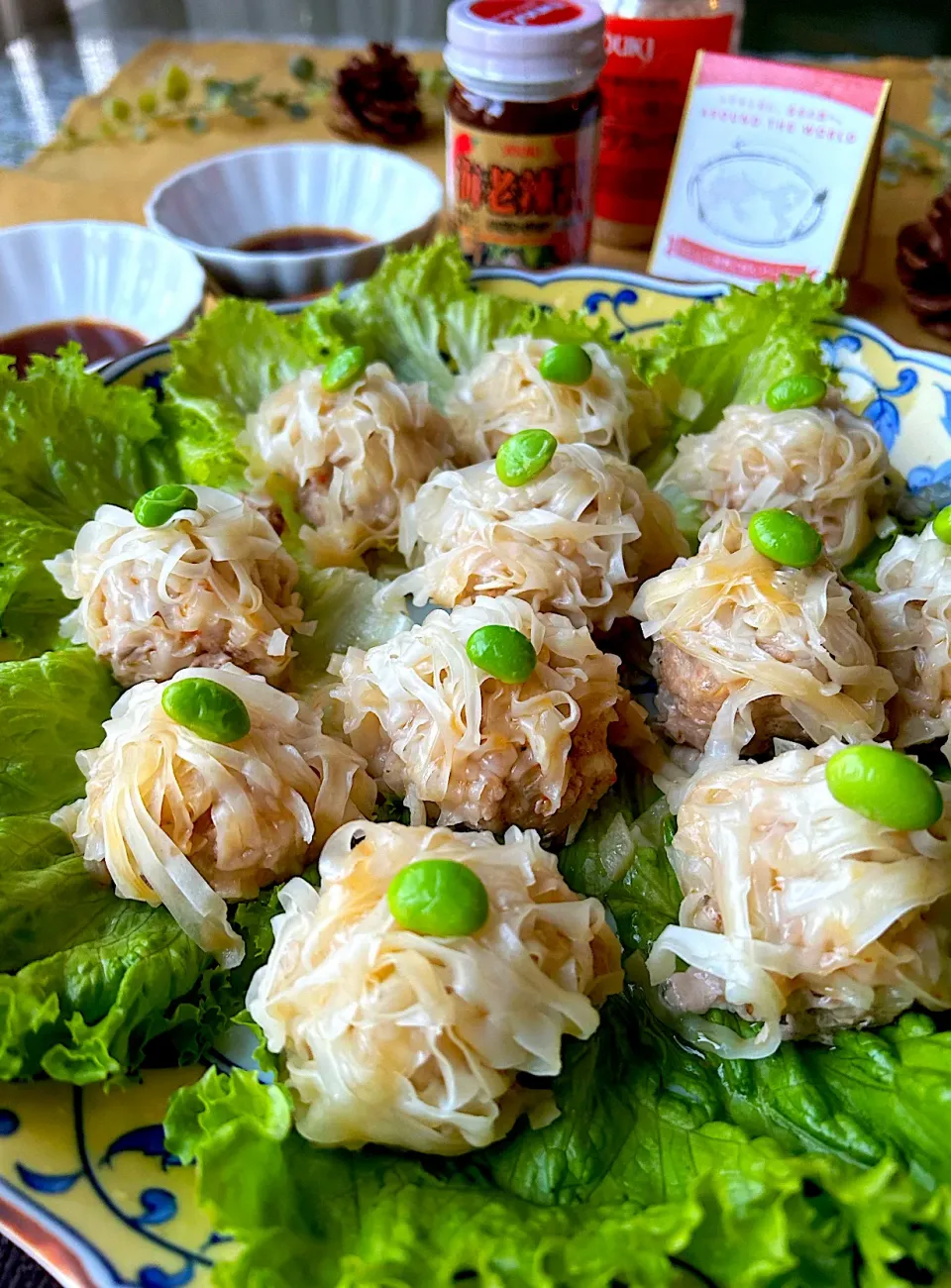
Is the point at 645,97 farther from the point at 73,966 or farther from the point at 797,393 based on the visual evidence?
the point at 73,966

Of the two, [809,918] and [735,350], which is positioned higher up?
[735,350]

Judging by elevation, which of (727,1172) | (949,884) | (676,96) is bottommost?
(727,1172)

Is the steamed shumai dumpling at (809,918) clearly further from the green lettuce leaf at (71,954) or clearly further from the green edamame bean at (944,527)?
the green lettuce leaf at (71,954)

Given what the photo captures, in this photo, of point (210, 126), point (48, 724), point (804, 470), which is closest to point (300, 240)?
point (210, 126)

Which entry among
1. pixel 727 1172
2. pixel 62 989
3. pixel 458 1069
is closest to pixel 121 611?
pixel 62 989

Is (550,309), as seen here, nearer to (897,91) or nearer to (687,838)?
(687,838)

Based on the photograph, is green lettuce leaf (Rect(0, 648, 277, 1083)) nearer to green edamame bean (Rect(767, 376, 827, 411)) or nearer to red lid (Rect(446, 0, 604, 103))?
green edamame bean (Rect(767, 376, 827, 411))
